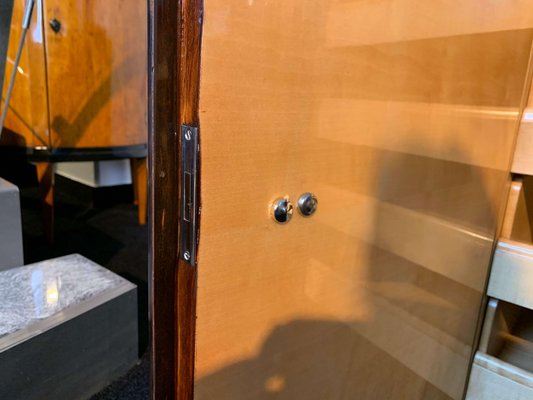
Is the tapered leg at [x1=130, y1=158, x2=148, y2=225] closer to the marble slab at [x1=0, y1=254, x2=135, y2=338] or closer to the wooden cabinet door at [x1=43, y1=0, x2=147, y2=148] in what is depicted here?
the wooden cabinet door at [x1=43, y1=0, x2=147, y2=148]

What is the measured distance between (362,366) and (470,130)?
0.42 m

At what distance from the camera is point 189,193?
1.13 ft

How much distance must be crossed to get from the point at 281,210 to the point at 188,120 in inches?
5.0

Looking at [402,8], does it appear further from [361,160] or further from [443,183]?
[443,183]

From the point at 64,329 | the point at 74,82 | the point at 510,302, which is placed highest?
the point at 74,82

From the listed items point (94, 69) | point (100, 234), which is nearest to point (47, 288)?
point (94, 69)

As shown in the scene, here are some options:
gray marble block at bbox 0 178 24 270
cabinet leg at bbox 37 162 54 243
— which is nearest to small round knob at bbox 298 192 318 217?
gray marble block at bbox 0 178 24 270

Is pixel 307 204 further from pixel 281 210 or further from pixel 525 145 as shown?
pixel 525 145

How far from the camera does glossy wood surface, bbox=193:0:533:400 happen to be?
1.16 feet

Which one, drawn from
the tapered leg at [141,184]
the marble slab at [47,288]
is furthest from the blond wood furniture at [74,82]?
the marble slab at [47,288]

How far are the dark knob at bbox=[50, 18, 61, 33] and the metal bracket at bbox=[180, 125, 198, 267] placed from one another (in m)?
1.48

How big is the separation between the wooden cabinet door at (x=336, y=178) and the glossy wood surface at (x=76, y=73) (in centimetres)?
145

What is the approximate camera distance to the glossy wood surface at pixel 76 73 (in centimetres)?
150

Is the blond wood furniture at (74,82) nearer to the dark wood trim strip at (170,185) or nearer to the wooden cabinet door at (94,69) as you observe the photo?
the wooden cabinet door at (94,69)
